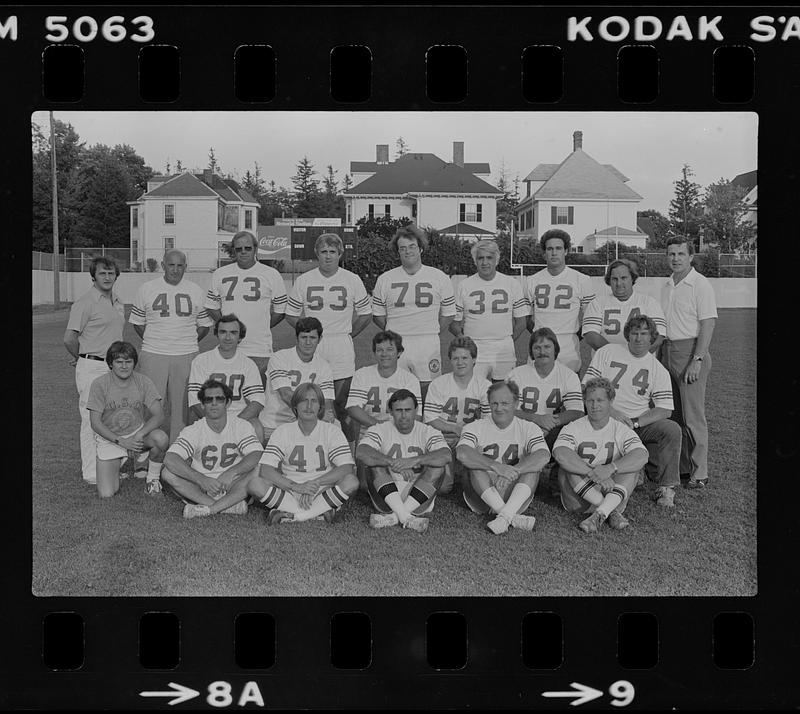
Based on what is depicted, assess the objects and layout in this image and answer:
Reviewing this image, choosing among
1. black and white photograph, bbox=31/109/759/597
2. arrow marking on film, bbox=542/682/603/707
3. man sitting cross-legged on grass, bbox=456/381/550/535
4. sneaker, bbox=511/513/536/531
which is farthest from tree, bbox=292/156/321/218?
arrow marking on film, bbox=542/682/603/707

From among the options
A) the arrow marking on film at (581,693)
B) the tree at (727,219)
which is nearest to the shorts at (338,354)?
the tree at (727,219)

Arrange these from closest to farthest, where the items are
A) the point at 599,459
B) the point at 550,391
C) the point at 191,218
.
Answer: the point at 599,459, the point at 550,391, the point at 191,218

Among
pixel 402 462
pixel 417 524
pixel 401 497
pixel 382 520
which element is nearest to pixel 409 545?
pixel 417 524

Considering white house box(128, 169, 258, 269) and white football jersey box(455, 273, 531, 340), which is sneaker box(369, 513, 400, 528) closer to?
white football jersey box(455, 273, 531, 340)

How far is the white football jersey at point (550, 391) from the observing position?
6820 millimetres

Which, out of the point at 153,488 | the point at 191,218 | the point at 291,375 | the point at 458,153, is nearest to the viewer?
the point at 458,153

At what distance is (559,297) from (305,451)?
2.27 meters

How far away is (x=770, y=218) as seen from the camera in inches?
202

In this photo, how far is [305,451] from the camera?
6543 mm

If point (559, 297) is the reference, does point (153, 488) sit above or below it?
below

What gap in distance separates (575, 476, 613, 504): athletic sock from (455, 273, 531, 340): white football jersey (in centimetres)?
131

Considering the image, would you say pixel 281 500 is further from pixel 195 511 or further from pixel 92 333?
pixel 92 333

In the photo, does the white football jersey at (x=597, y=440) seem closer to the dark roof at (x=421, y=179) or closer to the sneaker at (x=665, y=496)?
the sneaker at (x=665, y=496)

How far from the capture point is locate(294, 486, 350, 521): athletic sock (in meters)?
6.48
